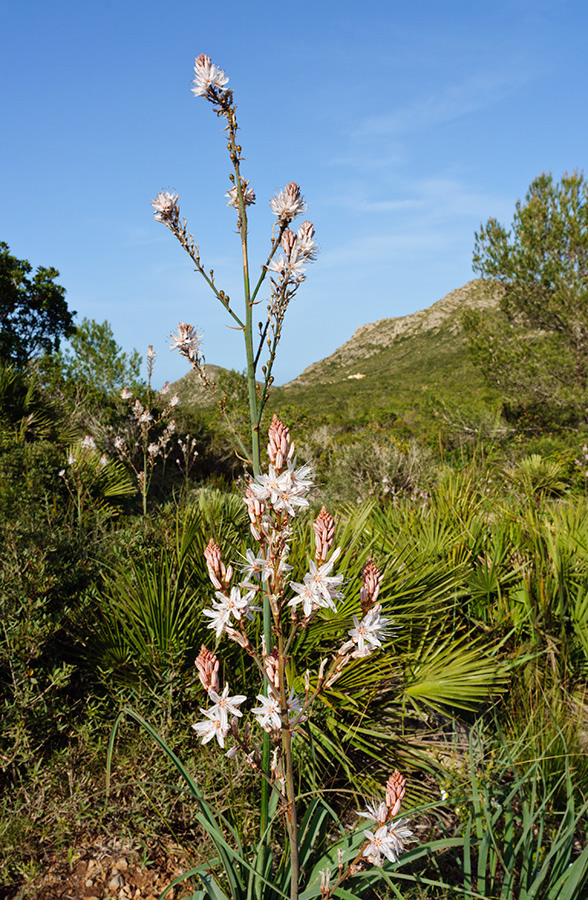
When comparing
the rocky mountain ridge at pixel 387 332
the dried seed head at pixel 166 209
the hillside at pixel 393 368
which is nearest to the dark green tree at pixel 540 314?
the hillside at pixel 393 368

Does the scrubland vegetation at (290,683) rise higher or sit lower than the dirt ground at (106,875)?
higher

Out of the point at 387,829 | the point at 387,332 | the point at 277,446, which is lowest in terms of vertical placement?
the point at 387,829

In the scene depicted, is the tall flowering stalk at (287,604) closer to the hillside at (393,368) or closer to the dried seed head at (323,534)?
the dried seed head at (323,534)

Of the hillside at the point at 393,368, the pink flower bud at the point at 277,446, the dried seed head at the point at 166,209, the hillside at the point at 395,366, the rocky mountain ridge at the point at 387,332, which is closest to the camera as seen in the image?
the pink flower bud at the point at 277,446

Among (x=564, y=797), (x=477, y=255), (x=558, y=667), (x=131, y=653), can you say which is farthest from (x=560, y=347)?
(x=131, y=653)

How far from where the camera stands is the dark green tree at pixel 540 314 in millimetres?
14195

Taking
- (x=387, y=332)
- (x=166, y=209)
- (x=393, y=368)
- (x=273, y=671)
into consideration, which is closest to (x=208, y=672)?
(x=273, y=671)

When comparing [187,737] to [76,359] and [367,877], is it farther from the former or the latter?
[76,359]

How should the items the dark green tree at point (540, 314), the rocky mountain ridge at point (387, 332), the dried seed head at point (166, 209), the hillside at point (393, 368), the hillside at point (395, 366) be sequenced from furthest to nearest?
the rocky mountain ridge at point (387, 332), the hillside at point (395, 366), the hillside at point (393, 368), the dark green tree at point (540, 314), the dried seed head at point (166, 209)

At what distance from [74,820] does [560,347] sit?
15.2 metres

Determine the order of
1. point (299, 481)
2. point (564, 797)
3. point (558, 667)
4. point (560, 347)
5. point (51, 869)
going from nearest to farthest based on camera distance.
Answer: point (299, 481) < point (51, 869) < point (564, 797) < point (558, 667) < point (560, 347)

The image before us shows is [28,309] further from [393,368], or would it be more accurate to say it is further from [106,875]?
[393,368]

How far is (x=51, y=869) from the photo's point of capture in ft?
7.48

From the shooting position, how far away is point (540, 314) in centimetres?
1524
